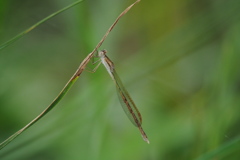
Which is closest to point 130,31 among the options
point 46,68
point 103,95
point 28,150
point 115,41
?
point 115,41

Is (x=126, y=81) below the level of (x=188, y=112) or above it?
above

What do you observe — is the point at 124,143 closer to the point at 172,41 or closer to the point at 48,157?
the point at 48,157

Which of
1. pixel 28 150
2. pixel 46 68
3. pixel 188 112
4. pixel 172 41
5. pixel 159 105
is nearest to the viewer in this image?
pixel 28 150

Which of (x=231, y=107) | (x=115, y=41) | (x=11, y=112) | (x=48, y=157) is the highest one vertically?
(x=115, y=41)

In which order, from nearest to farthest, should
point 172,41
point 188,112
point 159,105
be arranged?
point 172,41, point 188,112, point 159,105

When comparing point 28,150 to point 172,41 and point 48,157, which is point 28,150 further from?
point 172,41

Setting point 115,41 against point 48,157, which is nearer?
point 48,157
